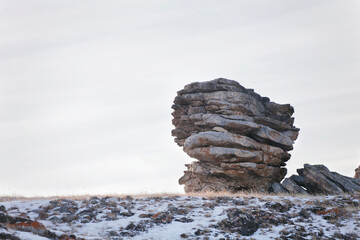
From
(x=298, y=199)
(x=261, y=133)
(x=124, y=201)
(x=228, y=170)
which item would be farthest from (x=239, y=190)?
(x=124, y=201)

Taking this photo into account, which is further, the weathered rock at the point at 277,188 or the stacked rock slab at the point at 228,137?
the weathered rock at the point at 277,188

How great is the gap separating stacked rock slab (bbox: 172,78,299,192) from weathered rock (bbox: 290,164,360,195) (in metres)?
2.61

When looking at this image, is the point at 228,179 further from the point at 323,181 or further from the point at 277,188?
the point at 323,181

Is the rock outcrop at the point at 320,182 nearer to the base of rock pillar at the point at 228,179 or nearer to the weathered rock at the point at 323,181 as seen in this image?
the weathered rock at the point at 323,181

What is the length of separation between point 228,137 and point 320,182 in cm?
919

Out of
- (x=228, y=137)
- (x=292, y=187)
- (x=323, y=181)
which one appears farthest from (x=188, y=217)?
(x=323, y=181)

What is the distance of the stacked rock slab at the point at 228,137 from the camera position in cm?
3472

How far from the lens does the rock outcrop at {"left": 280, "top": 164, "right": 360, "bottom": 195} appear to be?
33844 millimetres

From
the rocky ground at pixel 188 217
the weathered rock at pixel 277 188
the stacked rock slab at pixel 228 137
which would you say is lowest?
the rocky ground at pixel 188 217

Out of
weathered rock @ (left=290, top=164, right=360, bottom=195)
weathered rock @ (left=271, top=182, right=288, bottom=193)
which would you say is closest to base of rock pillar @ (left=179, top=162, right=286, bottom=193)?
weathered rock @ (left=271, top=182, right=288, bottom=193)

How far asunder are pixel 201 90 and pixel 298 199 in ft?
55.0

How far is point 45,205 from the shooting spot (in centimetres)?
2205

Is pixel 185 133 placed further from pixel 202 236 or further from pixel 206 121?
pixel 202 236

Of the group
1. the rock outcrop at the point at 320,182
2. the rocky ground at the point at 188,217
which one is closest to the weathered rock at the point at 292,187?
the rock outcrop at the point at 320,182
